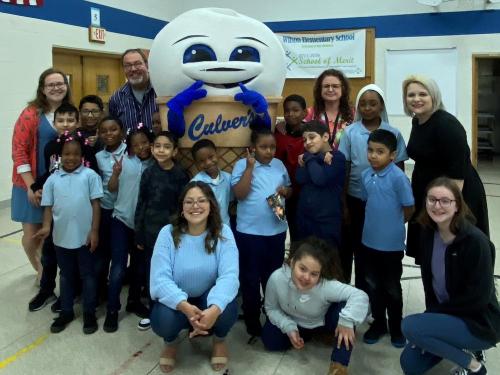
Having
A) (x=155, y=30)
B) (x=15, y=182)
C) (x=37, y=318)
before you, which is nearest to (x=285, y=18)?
(x=155, y=30)

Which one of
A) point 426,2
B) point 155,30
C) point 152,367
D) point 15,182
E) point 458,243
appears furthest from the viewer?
point 155,30

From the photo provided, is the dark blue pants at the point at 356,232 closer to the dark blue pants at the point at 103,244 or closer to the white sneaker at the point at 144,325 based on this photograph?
the white sneaker at the point at 144,325

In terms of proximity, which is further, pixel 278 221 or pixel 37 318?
pixel 37 318

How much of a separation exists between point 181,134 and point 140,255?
2.07 feet

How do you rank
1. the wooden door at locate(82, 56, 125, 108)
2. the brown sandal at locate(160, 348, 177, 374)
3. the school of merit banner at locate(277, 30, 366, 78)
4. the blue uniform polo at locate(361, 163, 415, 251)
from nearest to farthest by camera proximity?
the brown sandal at locate(160, 348, 177, 374) → the blue uniform polo at locate(361, 163, 415, 251) → the wooden door at locate(82, 56, 125, 108) → the school of merit banner at locate(277, 30, 366, 78)

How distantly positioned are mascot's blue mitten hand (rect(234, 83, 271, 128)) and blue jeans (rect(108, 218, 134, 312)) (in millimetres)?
806

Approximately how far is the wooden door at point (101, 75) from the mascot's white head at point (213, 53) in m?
3.77

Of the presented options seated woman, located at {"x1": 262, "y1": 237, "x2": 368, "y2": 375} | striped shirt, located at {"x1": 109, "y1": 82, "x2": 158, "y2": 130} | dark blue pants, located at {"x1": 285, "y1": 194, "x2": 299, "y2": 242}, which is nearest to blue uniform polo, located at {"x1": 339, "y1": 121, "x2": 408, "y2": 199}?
dark blue pants, located at {"x1": 285, "y1": 194, "x2": 299, "y2": 242}

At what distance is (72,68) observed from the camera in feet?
18.6

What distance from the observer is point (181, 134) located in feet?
7.33

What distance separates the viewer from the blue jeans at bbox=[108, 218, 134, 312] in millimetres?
2307

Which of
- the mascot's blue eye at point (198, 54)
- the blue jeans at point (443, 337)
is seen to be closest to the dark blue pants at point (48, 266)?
the mascot's blue eye at point (198, 54)

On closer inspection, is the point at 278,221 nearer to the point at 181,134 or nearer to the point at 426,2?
the point at 181,134

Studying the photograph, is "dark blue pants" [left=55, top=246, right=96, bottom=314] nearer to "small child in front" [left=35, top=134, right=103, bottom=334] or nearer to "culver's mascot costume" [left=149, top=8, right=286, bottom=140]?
"small child in front" [left=35, top=134, right=103, bottom=334]
